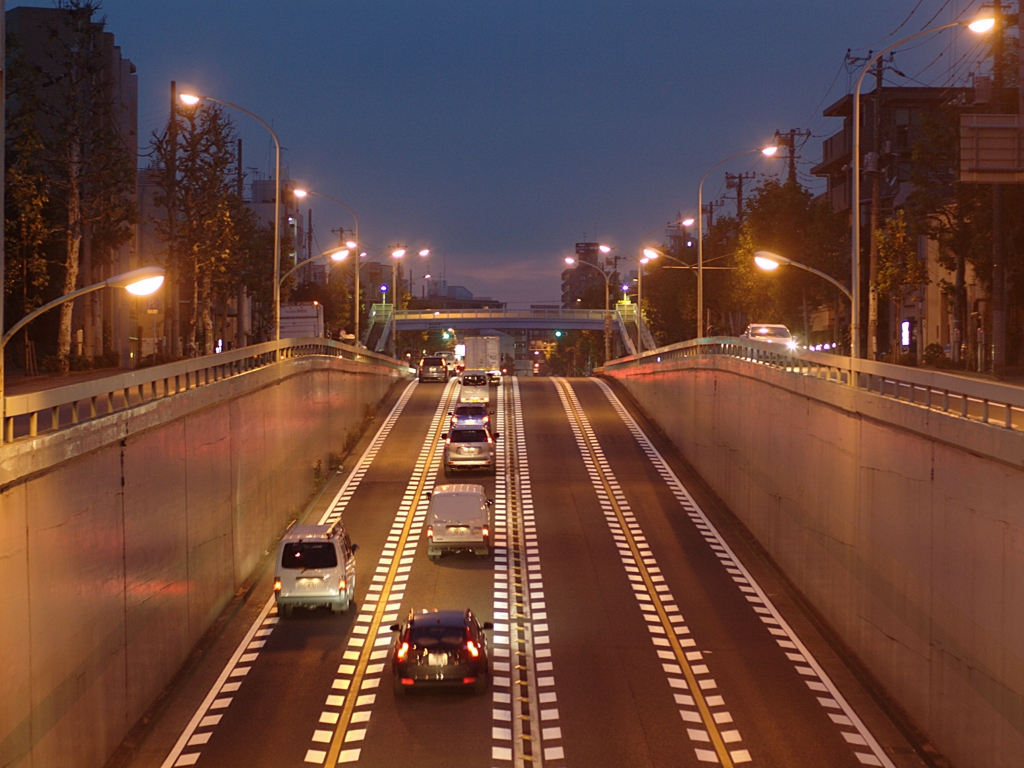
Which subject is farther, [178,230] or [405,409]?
[405,409]

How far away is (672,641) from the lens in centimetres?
2470

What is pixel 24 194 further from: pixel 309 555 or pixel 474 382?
pixel 474 382

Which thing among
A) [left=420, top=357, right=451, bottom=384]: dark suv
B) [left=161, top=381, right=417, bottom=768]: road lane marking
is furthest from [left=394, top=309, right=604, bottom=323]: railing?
[left=161, top=381, right=417, bottom=768]: road lane marking

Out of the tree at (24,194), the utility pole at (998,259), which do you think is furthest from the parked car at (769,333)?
the tree at (24,194)

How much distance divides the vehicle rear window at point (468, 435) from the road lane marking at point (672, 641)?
14.8ft

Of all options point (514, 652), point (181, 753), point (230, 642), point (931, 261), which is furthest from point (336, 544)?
point (931, 261)

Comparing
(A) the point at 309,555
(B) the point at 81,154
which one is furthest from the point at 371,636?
(B) the point at 81,154

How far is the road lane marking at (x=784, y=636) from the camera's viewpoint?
19.3 metres

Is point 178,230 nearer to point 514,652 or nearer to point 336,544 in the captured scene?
point 336,544

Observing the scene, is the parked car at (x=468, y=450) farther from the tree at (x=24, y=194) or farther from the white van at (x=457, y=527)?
the tree at (x=24, y=194)

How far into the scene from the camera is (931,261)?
66000 millimetres

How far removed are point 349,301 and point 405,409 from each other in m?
76.9

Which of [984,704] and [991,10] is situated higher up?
[991,10]

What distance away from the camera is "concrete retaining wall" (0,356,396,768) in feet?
47.4
